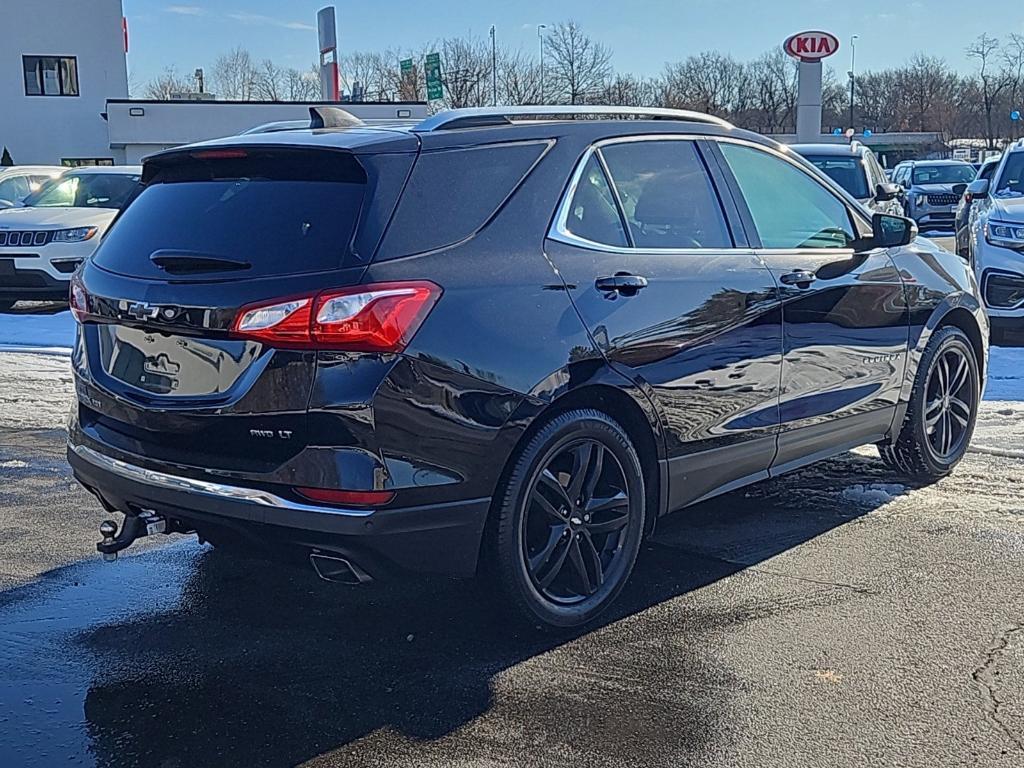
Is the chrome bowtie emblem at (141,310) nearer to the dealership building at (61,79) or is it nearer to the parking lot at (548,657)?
the parking lot at (548,657)

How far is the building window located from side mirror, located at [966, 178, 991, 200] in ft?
120

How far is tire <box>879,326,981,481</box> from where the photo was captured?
595cm

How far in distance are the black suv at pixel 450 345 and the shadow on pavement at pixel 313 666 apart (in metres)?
0.29

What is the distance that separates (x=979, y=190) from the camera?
12.8 metres

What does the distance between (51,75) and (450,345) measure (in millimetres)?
42892

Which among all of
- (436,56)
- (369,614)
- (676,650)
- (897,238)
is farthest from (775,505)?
(436,56)

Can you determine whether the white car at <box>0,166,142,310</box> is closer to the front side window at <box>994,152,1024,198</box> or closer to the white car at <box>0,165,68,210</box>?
the white car at <box>0,165,68,210</box>

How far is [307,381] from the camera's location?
3490mm

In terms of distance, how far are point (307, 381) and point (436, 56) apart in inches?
1049

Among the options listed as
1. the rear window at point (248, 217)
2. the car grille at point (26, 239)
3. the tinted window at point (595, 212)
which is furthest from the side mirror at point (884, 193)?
the rear window at point (248, 217)

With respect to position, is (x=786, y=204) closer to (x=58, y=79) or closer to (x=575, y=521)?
(x=575, y=521)

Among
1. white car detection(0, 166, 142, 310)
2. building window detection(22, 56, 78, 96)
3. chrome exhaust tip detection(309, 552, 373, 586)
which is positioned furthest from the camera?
building window detection(22, 56, 78, 96)

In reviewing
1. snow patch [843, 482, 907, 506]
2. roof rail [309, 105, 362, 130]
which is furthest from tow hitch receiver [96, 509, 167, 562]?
snow patch [843, 482, 907, 506]

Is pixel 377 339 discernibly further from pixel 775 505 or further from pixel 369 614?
pixel 775 505
